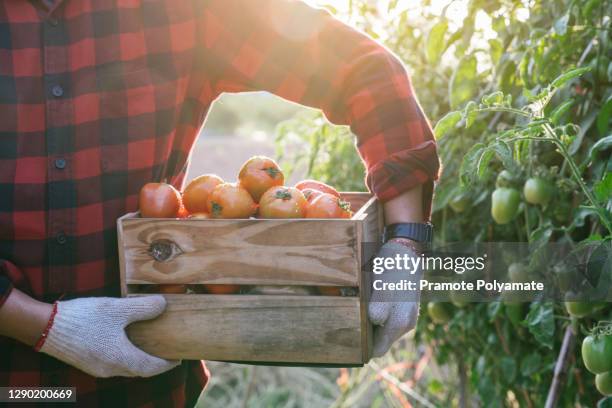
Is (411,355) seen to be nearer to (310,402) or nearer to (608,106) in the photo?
(310,402)

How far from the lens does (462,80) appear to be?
6.56ft

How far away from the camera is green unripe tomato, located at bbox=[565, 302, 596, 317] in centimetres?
157

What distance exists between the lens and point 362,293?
137cm

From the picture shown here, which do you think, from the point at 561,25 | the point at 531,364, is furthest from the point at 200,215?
the point at 531,364

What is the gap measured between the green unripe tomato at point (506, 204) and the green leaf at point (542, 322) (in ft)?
0.74

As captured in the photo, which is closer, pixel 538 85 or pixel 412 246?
pixel 412 246

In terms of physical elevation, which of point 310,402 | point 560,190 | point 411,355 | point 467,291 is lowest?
point 310,402

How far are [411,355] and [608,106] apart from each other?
1806mm

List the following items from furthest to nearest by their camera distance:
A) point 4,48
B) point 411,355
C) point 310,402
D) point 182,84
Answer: point 310,402, point 411,355, point 182,84, point 4,48

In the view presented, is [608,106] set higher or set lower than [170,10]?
lower

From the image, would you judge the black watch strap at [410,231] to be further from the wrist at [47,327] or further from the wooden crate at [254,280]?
the wrist at [47,327]

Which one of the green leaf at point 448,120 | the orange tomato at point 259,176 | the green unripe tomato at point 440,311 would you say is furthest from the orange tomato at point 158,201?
the green unripe tomato at point 440,311

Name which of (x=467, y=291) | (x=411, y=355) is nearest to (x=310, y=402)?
(x=411, y=355)

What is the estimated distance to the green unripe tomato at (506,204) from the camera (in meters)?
1.83
